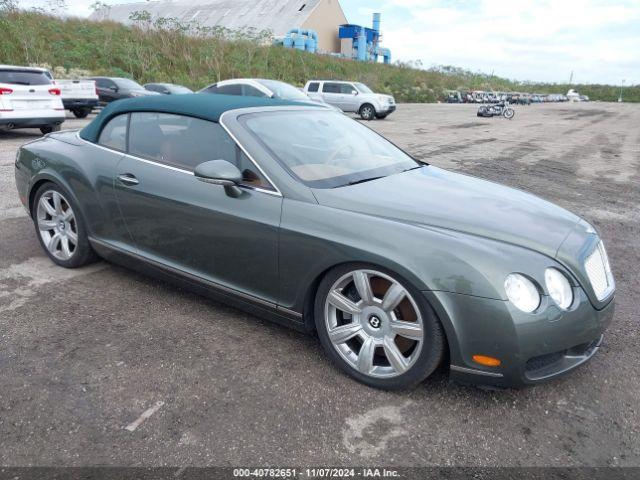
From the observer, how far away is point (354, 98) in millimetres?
24469

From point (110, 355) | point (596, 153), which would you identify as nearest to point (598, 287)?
point (110, 355)

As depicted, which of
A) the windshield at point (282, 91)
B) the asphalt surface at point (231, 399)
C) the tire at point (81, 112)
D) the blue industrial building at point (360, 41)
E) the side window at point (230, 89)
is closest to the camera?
the asphalt surface at point (231, 399)

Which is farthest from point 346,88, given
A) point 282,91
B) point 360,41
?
point 360,41

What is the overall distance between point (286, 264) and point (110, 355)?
1152mm

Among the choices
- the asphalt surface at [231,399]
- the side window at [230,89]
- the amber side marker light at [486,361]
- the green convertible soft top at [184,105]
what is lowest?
the asphalt surface at [231,399]

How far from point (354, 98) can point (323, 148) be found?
2186cm

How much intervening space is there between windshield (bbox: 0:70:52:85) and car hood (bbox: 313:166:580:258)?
37.6 ft

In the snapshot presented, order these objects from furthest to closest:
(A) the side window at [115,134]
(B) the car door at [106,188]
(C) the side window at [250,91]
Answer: (C) the side window at [250,91], (A) the side window at [115,134], (B) the car door at [106,188]

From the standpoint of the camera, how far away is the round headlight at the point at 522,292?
7.80 ft

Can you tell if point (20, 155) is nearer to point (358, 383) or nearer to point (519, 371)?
point (358, 383)

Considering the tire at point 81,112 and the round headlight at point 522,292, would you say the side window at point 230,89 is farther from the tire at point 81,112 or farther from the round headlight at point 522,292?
the round headlight at point 522,292

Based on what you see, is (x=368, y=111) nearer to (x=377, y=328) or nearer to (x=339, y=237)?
(x=339, y=237)

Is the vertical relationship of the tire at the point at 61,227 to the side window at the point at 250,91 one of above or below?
below

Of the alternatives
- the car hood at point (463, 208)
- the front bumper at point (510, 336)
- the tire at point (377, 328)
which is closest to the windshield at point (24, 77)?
the car hood at point (463, 208)
